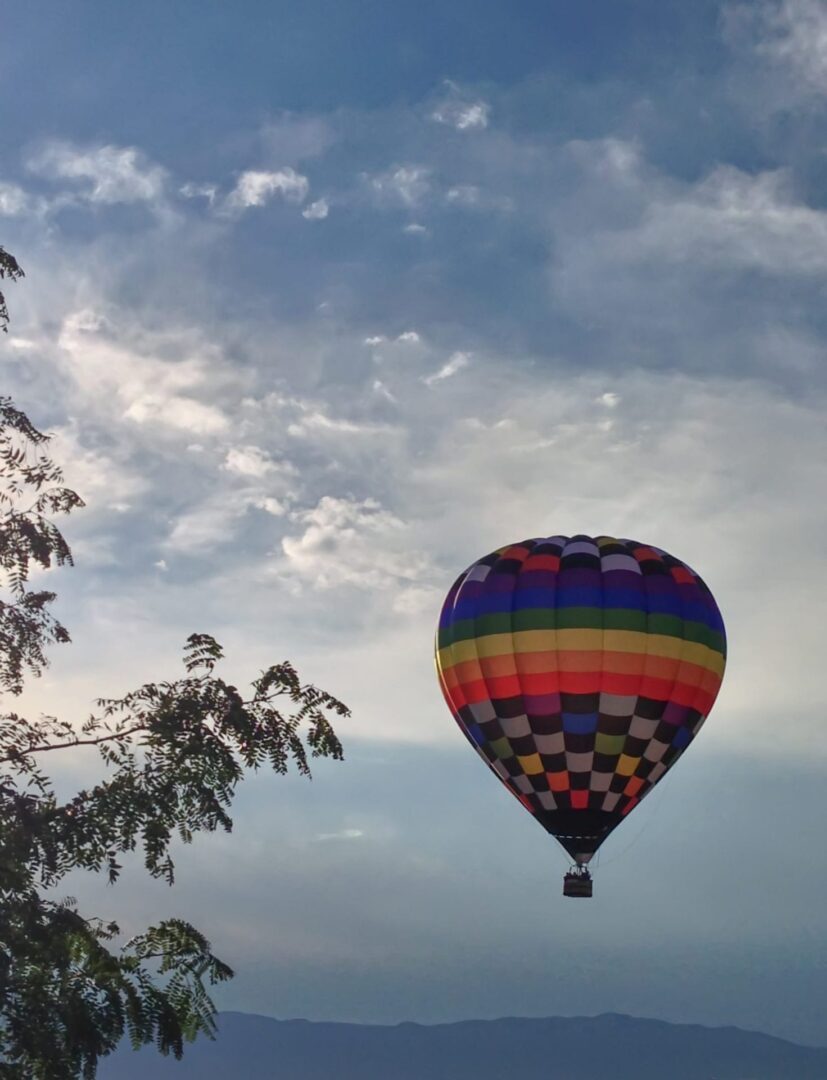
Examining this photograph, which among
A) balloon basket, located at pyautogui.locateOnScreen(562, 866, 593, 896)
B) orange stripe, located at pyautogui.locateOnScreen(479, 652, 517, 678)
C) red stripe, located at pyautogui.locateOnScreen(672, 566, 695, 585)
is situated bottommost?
balloon basket, located at pyautogui.locateOnScreen(562, 866, 593, 896)

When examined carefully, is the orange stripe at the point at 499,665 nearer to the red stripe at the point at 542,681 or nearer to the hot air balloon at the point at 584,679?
the hot air balloon at the point at 584,679

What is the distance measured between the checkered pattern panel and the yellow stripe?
1.3 inches

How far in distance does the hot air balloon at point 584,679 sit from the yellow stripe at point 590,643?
33 mm

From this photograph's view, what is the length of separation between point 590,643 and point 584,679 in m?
1.18

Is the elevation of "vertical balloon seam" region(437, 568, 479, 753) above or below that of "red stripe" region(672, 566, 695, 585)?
below

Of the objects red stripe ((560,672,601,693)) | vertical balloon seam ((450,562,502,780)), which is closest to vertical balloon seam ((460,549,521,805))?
vertical balloon seam ((450,562,502,780))

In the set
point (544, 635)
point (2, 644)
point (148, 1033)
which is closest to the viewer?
point (148, 1033)

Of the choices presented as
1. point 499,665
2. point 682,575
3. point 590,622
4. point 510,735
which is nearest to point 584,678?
point 590,622

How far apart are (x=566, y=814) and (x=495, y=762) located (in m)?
2.99

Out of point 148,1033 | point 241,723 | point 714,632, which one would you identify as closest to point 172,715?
point 241,723

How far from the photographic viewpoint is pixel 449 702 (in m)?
46.2

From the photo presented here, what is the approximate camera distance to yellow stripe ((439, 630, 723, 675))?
43312mm

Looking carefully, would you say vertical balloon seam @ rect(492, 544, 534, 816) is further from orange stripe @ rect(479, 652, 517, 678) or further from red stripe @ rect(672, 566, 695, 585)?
red stripe @ rect(672, 566, 695, 585)

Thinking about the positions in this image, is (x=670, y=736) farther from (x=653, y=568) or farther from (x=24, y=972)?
(x=24, y=972)
